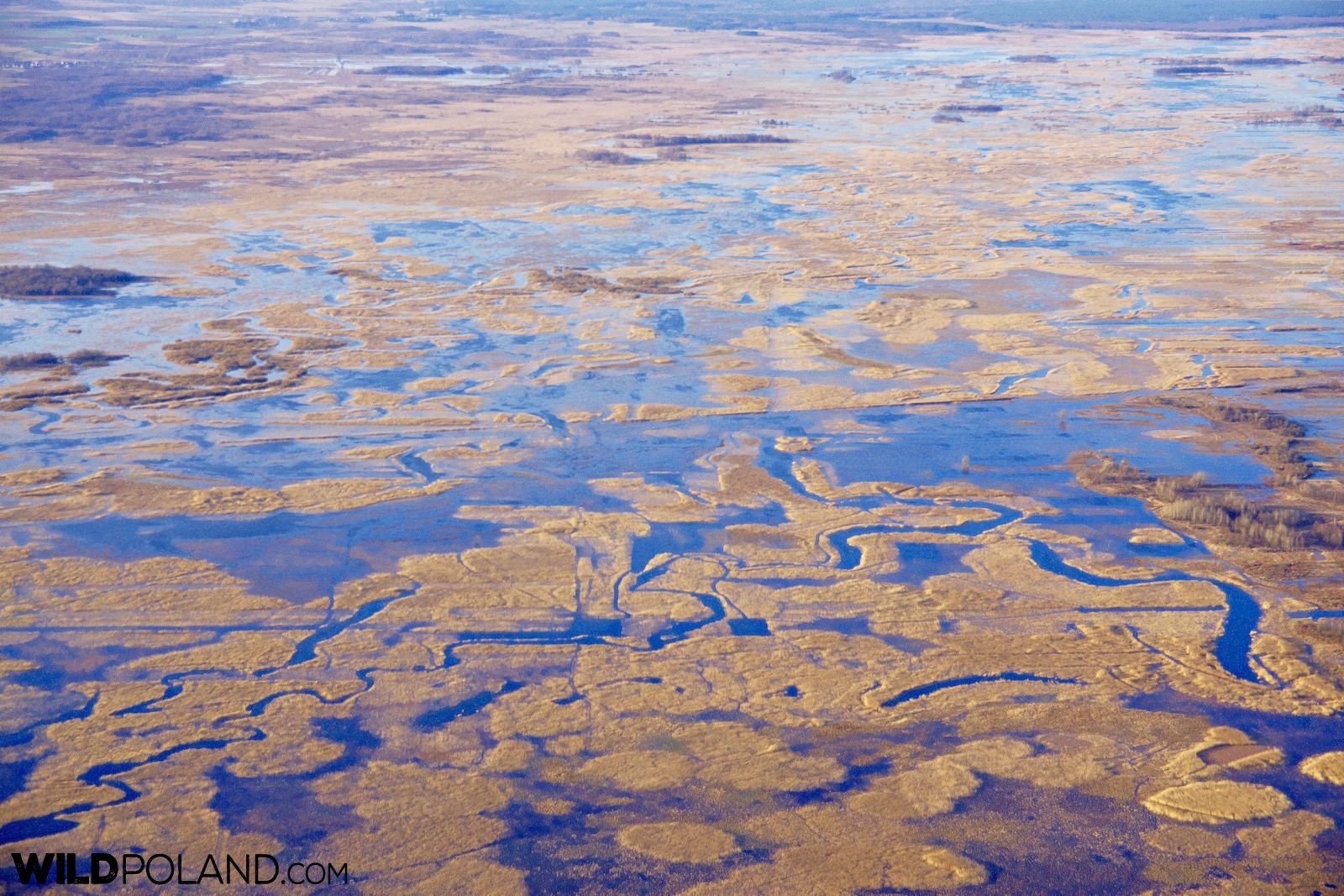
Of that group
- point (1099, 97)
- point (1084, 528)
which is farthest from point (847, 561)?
point (1099, 97)

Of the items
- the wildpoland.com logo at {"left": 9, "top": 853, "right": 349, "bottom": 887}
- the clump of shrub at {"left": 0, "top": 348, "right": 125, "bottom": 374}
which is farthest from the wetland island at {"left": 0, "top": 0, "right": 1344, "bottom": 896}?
the clump of shrub at {"left": 0, "top": 348, "right": 125, "bottom": 374}

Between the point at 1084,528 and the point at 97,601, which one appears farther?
the point at 1084,528

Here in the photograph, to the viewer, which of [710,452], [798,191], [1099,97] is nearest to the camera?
[710,452]

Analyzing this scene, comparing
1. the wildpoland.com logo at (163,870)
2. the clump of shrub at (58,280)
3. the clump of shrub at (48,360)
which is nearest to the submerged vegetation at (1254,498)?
the wildpoland.com logo at (163,870)

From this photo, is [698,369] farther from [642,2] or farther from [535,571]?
[642,2]

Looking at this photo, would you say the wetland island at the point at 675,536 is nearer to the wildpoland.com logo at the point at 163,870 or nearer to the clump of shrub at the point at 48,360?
the wildpoland.com logo at the point at 163,870

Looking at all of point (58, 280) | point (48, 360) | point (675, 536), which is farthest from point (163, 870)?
point (58, 280)
